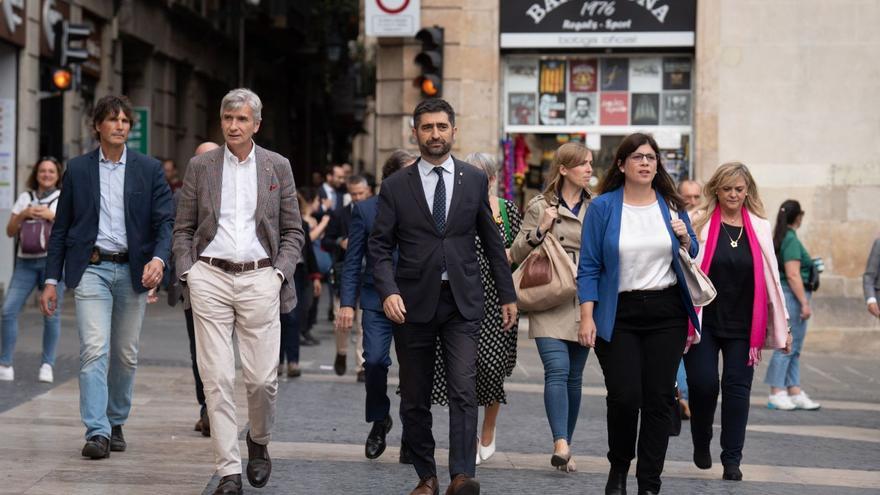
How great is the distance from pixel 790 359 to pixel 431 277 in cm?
593

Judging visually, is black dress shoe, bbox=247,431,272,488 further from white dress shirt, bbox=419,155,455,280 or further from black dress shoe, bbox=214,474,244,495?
white dress shirt, bbox=419,155,455,280

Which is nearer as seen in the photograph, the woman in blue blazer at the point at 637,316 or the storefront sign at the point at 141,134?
the woman in blue blazer at the point at 637,316

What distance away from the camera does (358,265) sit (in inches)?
328

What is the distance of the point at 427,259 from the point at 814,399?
6.91 metres

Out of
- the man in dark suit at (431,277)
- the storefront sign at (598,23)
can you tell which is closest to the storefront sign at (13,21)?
the storefront sign at (598,23)

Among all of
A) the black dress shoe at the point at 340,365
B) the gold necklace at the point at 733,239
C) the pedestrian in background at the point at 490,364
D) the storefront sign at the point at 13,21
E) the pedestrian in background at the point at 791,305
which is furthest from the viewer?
the storefront sign at the point at 13,21

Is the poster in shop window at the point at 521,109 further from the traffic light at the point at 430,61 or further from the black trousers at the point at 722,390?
the black trousers at the point at 722,390

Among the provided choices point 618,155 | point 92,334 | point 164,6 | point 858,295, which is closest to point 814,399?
point 858,295

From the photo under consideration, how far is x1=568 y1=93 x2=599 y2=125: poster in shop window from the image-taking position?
18188 millimetres

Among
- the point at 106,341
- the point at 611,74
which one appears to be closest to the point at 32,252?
the point at 106,341

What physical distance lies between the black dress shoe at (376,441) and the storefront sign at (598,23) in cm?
1003

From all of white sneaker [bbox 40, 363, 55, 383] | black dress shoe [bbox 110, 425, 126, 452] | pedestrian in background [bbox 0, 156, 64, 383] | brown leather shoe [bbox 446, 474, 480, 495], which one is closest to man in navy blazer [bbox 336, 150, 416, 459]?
black dress shoe [bbox 110, 425, 126, 452]

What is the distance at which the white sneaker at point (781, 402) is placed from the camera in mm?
12172

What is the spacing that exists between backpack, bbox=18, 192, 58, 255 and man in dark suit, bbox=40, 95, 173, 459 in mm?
3684
